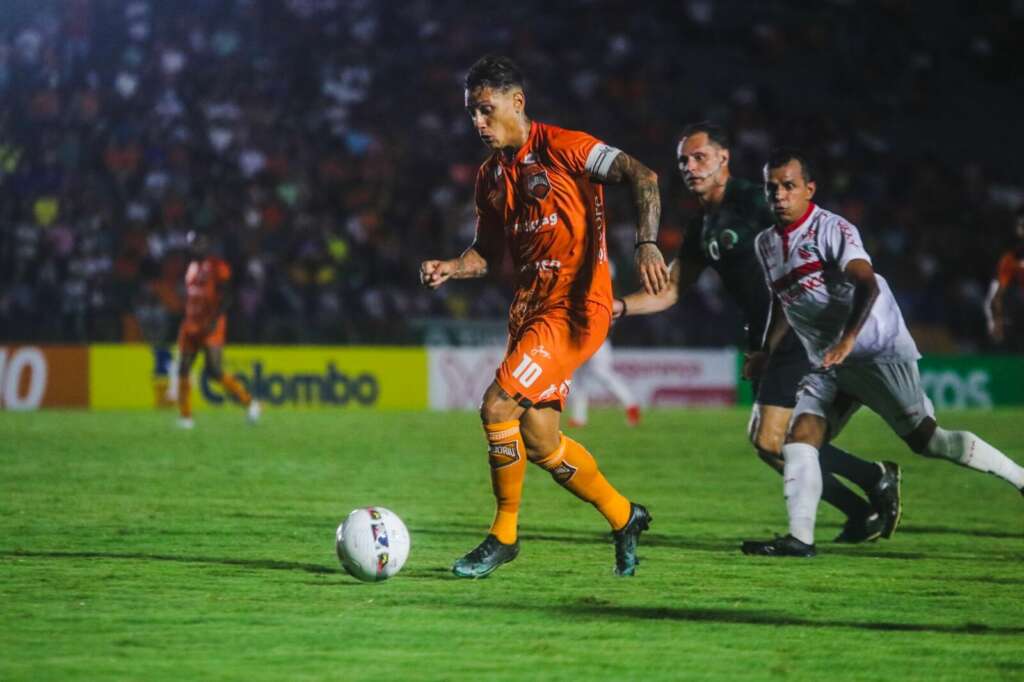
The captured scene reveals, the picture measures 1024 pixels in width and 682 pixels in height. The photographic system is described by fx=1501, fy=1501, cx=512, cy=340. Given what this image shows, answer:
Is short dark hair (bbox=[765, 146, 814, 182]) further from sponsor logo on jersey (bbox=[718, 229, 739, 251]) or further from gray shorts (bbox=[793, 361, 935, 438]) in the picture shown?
gray shorts (bbox=[793, 361, 935, 438])

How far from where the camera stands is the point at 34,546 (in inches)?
315

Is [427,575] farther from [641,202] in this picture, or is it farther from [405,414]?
[405,414]

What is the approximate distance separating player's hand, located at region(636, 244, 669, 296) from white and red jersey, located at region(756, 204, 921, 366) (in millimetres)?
1640

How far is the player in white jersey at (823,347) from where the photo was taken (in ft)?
25.8

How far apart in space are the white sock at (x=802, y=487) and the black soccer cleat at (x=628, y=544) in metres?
1.17

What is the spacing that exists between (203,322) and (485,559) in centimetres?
1313

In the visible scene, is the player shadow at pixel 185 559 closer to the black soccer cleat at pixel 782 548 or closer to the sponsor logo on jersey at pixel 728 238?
the black soccer cleat at pixel 782 548

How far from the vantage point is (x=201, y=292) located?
64.4 feet

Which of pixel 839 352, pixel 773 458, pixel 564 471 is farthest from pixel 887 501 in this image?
pixel 564 471

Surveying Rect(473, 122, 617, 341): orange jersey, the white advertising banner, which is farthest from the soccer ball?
the white advertising banner

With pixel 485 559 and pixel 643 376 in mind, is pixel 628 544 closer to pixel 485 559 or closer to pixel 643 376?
pixel 485 559

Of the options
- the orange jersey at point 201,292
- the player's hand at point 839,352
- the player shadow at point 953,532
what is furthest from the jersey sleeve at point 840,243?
the orange jersey at point 201,292

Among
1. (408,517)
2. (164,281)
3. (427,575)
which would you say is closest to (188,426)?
(164,281)

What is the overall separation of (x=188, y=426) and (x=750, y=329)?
38.8 feet
